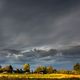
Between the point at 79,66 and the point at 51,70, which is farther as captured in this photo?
the point at 79,66

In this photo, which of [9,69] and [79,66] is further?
[79,66]

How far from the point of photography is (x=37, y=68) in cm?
10738

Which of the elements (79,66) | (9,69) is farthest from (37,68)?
(79,66)

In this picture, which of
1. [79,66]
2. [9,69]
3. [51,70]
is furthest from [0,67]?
[79,66]

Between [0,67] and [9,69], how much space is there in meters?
5.58

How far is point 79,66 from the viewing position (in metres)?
117

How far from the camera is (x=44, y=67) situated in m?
108

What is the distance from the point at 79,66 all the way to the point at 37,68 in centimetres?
2178

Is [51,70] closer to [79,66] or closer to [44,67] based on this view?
[44,67]

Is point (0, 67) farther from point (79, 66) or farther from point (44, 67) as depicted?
point (79, 66)

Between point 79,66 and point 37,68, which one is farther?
point 79,66

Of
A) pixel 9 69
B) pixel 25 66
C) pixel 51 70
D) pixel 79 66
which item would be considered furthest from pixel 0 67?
pixel 79 66

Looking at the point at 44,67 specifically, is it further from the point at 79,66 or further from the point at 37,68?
the point at 79,66

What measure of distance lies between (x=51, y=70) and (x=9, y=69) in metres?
17.1
